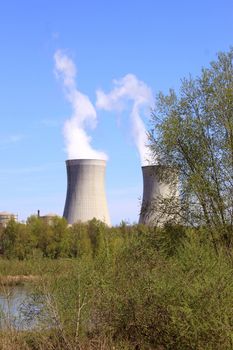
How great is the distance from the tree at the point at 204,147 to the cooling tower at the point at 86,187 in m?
18.5

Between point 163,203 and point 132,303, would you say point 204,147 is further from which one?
point 132,303

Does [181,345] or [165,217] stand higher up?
[165,217]

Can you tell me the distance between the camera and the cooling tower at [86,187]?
104 ft

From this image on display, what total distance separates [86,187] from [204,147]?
1962 cm

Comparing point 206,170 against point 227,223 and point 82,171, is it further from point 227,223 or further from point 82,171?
point 82,171

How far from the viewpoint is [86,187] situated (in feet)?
105

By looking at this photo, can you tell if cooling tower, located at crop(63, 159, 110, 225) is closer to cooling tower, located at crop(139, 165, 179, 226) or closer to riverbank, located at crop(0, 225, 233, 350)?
cooling tower, located at crop(139, 165, 179, 226)

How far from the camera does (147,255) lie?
343 inches

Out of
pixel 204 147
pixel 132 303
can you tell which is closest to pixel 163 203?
pixel 204 147


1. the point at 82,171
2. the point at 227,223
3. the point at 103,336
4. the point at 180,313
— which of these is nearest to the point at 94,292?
the point at 103,336

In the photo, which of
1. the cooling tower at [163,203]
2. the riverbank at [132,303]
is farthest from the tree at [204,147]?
the riverbank at [132,303]

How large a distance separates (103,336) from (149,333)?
608 mm

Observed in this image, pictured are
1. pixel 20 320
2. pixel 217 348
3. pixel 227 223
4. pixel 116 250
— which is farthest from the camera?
pixel 227 223

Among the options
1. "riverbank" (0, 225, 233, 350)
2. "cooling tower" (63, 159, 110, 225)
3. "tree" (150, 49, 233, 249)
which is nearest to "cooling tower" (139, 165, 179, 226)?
"tree" (150, 49, 233, 249)
